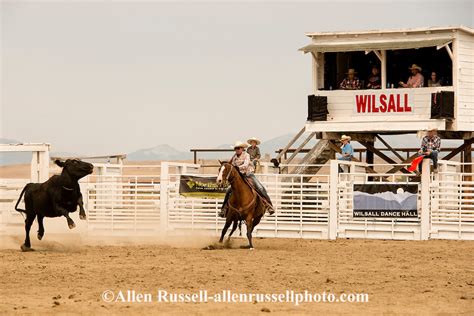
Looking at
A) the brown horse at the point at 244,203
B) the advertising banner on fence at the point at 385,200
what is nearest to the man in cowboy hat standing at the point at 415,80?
the advertising banner on fence at the point at 385,200

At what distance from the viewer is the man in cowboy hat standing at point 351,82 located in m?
30.4

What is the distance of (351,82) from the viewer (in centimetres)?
3052

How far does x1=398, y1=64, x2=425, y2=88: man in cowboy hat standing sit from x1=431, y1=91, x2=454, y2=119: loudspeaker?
550 mm

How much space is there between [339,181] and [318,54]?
8.71 metres

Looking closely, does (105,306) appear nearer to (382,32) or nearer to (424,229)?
(424,229)

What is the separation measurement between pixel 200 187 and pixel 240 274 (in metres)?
8.94

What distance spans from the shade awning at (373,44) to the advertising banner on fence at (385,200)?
7.32m

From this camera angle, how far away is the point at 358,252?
19.4m

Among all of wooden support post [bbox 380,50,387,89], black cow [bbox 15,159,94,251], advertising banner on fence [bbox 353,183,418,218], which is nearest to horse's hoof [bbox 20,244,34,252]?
black cow [bbox 15,159,94,251]

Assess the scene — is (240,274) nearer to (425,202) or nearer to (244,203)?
(244,203)

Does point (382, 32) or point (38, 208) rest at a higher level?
point (382, 32)

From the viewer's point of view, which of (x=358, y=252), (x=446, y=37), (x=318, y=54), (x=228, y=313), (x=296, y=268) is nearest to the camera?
(x=228, y=313)

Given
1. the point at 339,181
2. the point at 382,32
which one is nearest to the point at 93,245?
the point at 339,181

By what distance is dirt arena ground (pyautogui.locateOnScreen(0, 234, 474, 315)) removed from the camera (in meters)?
12.2
